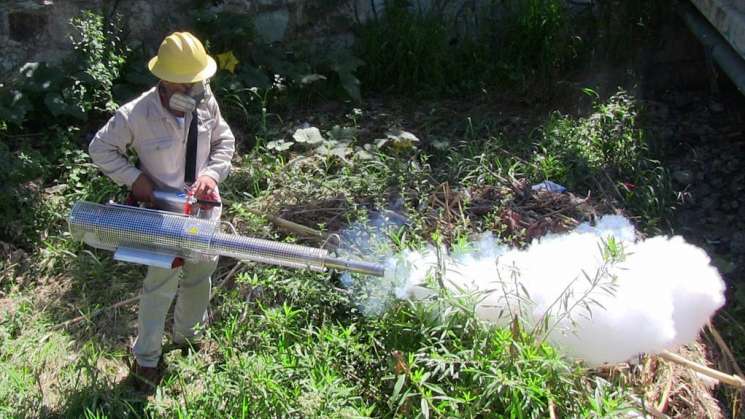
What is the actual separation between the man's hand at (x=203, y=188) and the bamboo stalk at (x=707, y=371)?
2.03 meters

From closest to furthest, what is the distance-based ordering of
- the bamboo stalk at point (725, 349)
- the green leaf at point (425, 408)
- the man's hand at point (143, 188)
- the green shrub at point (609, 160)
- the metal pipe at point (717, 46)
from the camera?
the green leaf at point (425, 408) < the man's hand at point (143, 188) < the bamboo stalk at point (725, 349) < the green shrub at point (609, 160) < the metal pipe at point (717, 46)

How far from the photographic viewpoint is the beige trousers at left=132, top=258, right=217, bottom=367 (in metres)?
3.17

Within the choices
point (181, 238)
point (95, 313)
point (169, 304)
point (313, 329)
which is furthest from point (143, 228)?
point (95, 313)

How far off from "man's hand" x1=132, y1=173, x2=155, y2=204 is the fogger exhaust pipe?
0.08m

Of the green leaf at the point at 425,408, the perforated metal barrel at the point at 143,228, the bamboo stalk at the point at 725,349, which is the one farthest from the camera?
the bamboo stalk at the point at 725,349

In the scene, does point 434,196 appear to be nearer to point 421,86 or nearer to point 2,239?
point 421,86

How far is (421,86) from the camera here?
5.68m

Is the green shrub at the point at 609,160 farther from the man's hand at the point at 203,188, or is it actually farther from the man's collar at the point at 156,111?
the man's collar at the point at 156,111

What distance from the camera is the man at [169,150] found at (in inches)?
118

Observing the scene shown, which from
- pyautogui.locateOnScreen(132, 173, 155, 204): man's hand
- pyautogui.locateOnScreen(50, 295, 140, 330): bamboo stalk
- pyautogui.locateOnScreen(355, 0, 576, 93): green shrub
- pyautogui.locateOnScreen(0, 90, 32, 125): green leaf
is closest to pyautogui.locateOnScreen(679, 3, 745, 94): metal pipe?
pyautogui.locateOnScreen(355, 0, 576, 93): green shrub

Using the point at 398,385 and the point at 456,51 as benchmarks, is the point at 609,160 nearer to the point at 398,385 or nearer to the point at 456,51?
the point at 456,51

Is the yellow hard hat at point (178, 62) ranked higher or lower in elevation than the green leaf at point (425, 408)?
higher

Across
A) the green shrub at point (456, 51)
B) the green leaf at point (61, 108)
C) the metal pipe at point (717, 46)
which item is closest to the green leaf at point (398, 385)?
the green leaf at point (61, 108)

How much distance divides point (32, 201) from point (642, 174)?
143 inches
